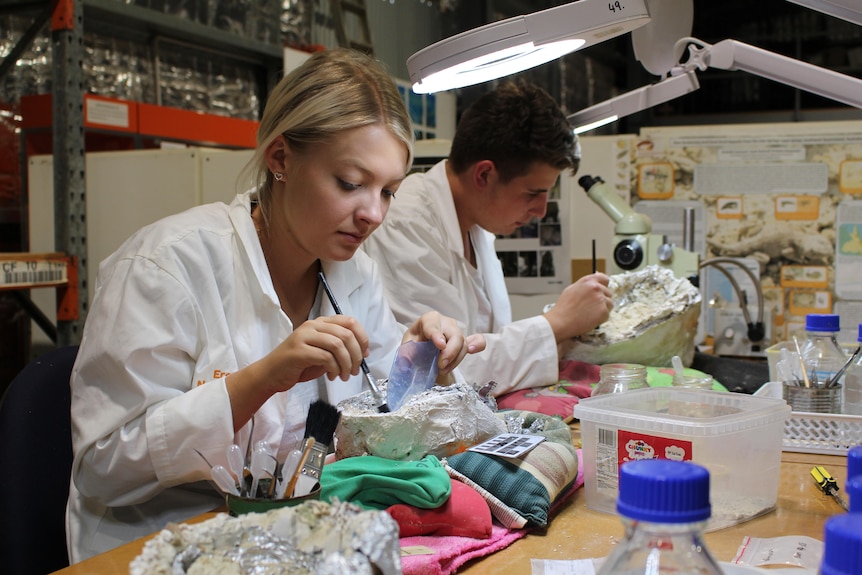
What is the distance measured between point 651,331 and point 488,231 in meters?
0.60

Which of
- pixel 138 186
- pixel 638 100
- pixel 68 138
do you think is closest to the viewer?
pixel 638 100

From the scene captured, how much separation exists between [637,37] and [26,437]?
1120mm

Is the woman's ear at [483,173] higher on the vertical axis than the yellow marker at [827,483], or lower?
higher

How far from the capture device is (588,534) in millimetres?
891

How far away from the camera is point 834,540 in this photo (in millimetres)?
403

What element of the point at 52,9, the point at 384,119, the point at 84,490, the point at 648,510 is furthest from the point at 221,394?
the point at 52,9

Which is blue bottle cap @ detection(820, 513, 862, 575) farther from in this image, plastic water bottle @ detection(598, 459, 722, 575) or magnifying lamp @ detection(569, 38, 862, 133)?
magnifying lamp @ detection(569, 38, 862, 133)

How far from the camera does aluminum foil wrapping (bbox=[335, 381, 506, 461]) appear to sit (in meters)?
1.02

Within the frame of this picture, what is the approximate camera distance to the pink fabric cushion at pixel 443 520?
0.86m

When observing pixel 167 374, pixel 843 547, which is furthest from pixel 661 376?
pixel 843 547

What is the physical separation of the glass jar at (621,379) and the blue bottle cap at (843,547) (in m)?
0.78

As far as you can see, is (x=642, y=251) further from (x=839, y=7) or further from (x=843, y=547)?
(x=843, y=547)

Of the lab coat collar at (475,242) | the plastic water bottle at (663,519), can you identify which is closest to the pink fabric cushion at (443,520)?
the plastic water bottle at (663,519)

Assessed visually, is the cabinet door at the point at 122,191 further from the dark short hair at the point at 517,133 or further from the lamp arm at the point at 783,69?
the lamp arm at the point at 783,69
